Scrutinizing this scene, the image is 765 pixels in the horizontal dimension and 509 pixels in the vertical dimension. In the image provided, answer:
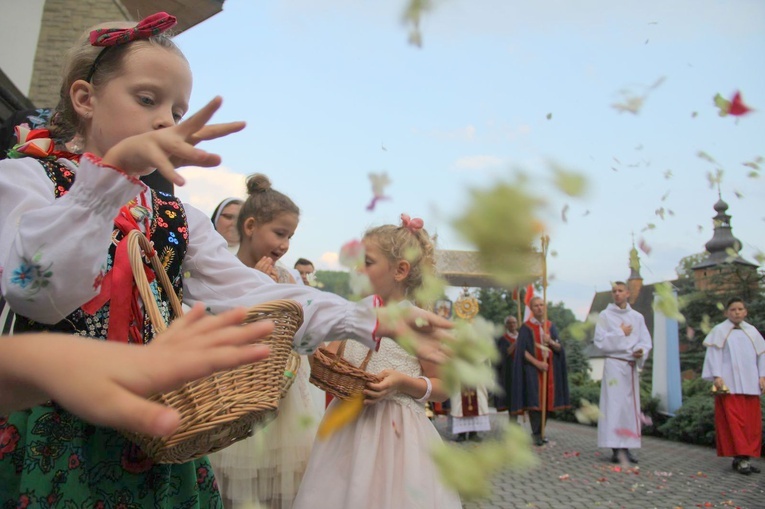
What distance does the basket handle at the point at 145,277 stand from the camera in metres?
1.31

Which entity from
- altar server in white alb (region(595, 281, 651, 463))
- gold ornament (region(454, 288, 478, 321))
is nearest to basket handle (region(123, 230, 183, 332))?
gold ornament (region(454, 288, 478, 321))

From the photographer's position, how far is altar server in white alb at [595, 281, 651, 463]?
9172mm

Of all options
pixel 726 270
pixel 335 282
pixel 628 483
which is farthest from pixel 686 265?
pixel 335 282

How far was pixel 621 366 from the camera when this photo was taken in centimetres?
923

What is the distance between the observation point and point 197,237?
6.05 ft

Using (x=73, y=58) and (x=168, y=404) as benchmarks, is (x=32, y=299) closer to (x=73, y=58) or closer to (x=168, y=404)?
(x=168, y=404)

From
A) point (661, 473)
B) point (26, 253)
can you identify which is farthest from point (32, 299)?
point (661, 473)

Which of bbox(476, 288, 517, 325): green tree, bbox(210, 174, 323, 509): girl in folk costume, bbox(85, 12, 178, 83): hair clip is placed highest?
bbox(476, 288, 517, 325): green tree

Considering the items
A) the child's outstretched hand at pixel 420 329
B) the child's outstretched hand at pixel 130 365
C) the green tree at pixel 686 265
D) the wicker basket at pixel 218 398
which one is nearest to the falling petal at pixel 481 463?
the child's outstretched hand at pixel 420 329

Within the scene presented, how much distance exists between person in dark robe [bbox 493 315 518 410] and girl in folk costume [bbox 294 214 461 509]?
875 cm

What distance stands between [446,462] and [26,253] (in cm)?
183

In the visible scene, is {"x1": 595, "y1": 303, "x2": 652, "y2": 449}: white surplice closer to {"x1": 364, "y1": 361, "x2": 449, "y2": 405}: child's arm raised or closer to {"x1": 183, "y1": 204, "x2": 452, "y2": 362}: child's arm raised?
{"x1": 364, "y1": 361, "x2": 449, "y2": 405}: child's arm raised

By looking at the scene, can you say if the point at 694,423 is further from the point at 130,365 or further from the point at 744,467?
the point at 130,365

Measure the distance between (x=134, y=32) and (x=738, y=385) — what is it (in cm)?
899
